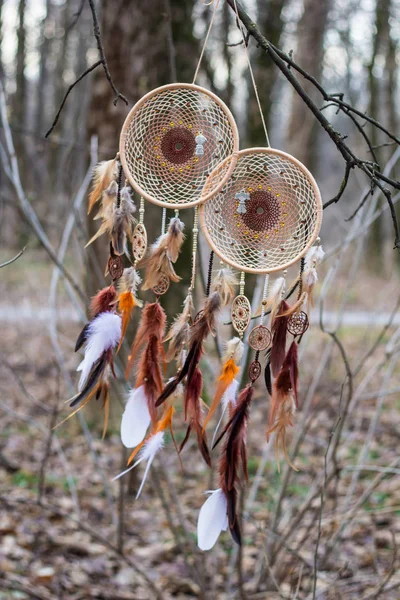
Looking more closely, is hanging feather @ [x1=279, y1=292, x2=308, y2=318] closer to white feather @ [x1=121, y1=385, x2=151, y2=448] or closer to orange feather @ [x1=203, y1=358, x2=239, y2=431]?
orange feather @ [x1=203, y1=358, x2=239, y2=431]

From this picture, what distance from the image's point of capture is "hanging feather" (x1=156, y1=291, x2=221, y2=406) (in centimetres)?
120

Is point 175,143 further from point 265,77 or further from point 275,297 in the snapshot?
point 265,77

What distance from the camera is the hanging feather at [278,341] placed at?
120cm

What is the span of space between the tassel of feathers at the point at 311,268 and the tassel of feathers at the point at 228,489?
0.23 m

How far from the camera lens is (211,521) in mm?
1161

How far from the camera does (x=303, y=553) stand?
2.97 m

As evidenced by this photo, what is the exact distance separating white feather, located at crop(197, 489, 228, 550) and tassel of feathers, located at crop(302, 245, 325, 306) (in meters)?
0.43

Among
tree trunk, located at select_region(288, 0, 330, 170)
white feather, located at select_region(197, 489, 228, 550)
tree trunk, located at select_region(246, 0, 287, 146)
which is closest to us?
white feather, located at select_region(197, 489, 228, 550)

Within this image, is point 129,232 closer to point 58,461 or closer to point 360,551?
point 360,551

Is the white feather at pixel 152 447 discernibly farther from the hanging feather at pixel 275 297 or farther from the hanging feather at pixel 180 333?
the hanging feather at pixel 275 297

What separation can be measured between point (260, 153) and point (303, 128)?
651cm

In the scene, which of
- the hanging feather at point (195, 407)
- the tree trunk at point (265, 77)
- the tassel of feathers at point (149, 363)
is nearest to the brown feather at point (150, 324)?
the tassel of feathers at point (149, 363)

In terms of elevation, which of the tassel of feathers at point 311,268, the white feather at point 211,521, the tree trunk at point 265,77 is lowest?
the white feather at point 211,521

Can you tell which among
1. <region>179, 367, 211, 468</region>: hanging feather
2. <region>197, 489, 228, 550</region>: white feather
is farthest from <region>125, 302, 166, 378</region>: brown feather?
<region>197, 489, 228, 550</region>: white feather
